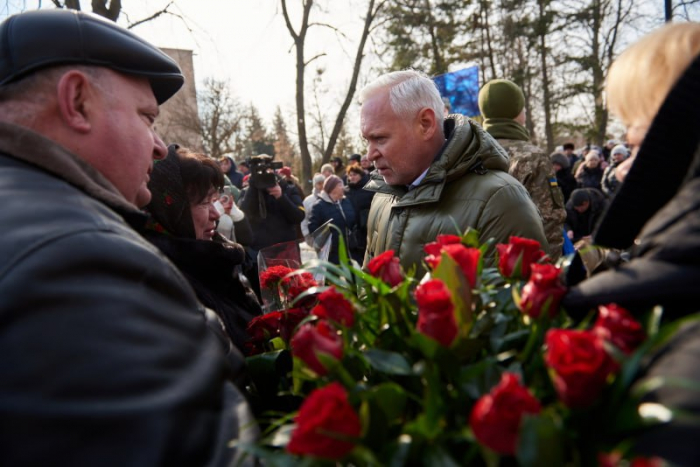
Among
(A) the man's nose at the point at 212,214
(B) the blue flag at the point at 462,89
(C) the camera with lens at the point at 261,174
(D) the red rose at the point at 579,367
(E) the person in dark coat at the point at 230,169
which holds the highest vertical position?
(B) the blue flag at the point at 462,89

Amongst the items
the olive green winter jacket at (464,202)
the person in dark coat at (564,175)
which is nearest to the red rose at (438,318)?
the olive green winter jacket at (464,202)

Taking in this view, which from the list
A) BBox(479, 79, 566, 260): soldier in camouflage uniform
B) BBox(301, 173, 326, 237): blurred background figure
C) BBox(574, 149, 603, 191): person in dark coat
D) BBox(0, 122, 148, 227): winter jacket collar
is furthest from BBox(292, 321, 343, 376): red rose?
BBox(574, 149, 603, 191): person in dark coat

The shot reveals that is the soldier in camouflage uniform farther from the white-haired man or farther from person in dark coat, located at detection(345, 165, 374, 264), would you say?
person in dark coat, located at detection(345, 165, 374, 264)

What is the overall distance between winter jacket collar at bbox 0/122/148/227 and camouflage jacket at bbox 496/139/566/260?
327 cm

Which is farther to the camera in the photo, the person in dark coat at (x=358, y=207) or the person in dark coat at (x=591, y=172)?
the person in dark coat at (x=591, y=172)

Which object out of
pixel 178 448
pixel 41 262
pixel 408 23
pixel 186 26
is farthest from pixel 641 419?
pixel 408 23

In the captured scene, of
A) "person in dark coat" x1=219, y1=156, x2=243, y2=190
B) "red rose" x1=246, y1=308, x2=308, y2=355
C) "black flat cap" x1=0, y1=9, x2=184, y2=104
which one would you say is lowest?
"person in dark coat" x1=219, y1=156, x2=243, y2=190

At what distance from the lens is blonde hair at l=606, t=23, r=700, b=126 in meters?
1.02

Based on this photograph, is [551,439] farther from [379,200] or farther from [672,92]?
[379,200]

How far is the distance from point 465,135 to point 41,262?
6.58ft

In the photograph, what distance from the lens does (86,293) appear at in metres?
0.96

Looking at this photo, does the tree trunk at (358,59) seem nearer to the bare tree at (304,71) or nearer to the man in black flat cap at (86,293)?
the bare tree at (304,71)

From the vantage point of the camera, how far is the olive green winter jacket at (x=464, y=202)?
2.41 m

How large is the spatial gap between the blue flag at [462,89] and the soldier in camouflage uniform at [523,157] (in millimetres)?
1934
